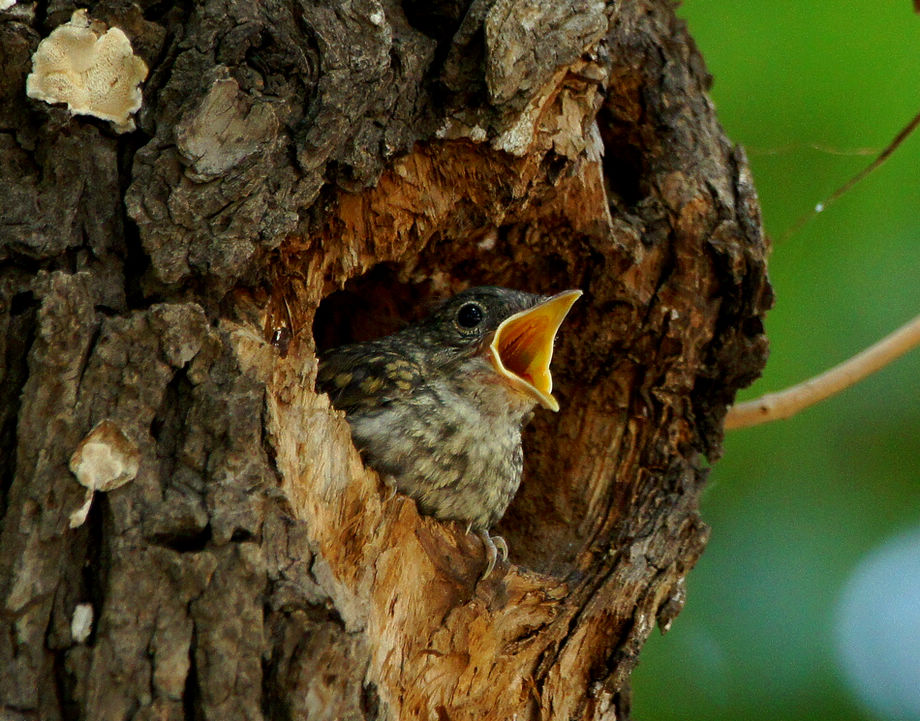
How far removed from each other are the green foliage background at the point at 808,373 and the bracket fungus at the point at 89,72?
222cm

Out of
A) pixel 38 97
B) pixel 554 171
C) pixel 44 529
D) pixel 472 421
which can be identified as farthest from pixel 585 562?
pixel 38 97

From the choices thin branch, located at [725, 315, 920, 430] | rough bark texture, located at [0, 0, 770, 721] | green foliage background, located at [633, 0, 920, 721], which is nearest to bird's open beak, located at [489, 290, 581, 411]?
rough bark texture, located at [0, 0, 770, 721]

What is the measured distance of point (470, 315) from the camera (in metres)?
3.16

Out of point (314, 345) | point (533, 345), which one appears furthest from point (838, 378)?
point (314, 345)

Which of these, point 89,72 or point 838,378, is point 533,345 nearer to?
point 838,378

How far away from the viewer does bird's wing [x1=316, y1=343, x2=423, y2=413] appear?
2.89m

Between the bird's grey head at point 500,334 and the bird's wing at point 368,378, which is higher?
the bird's grey head at point 500,334

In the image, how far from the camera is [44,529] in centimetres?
169

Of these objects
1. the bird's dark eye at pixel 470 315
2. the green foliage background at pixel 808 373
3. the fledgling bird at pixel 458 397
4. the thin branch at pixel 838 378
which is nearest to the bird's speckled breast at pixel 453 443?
the fledgling bird at pixel 458 397

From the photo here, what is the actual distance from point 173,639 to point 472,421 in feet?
4.44

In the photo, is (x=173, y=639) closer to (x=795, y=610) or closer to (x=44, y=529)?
(x=44, y=529)

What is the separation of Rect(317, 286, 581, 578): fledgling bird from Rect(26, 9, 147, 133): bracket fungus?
1076 mm

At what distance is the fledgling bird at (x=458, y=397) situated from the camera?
2770 mm

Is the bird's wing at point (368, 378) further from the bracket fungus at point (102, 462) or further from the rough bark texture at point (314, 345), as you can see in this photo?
the bracket fungus at point (102, 462)
